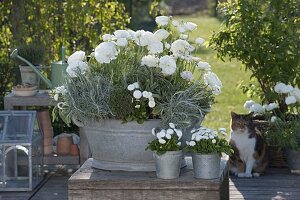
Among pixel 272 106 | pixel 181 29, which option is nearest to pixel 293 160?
pixel 272 106

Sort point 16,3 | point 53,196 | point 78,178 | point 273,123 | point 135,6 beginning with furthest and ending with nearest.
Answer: point 135,6
point 16,3
point 273,123
point 53,196
point 78,178

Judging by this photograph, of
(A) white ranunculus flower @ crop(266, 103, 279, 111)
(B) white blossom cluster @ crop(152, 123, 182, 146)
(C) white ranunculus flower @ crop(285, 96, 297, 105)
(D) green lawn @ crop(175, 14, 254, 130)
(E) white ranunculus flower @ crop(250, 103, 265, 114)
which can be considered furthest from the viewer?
(D) green lawn @ crop(175, 14, 254, 130)

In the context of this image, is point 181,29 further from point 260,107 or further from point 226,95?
point 226,95

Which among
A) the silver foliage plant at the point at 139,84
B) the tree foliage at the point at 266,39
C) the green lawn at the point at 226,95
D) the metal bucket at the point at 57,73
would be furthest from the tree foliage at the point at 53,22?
the silver foliage plant at the point at 139,84

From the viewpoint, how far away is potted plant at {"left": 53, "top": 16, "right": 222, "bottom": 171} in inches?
158

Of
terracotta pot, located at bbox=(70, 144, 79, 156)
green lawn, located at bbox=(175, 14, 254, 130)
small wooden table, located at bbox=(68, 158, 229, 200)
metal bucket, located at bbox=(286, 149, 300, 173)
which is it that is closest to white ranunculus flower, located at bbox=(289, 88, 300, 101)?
metal bucket, located at bbox=(286, 149, 300, 173)

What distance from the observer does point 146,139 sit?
4.04 meters

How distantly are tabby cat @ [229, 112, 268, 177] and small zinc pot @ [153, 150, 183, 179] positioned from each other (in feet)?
6.33

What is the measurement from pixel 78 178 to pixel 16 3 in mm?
3578

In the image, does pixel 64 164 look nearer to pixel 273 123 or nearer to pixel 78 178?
pixel 273 123

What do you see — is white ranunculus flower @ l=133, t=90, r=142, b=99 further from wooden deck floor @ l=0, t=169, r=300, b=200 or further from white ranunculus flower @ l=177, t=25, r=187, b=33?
wooden deck floor @ l=0, t=169, r=300, b=200

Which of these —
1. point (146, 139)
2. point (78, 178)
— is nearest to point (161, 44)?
point (146, 139)

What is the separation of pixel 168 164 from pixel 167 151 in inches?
2.4

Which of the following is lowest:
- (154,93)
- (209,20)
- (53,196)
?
(209,20)
